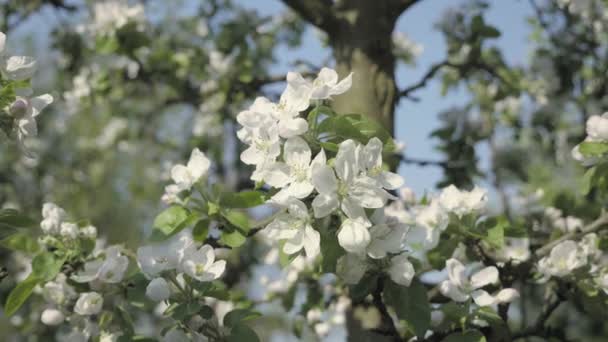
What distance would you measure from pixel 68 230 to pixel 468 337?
3.67 ft

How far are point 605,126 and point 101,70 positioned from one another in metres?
2.62

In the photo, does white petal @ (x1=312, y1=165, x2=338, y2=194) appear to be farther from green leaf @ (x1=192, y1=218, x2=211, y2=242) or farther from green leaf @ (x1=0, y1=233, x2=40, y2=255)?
green leaf @ (x1=0, y1=233, x2=40, y2=255)

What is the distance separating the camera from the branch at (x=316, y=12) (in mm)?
2584

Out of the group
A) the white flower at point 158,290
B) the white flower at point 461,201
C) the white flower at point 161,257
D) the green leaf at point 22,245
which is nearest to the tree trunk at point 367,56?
the white flower at point 461,201

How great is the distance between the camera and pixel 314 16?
102 inches

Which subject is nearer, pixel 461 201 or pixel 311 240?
pixel 311 240

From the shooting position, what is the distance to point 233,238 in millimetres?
1807

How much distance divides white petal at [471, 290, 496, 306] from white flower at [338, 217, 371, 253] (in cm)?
51

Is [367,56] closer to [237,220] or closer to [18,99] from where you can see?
[237,220]

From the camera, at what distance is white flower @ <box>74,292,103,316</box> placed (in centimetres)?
187

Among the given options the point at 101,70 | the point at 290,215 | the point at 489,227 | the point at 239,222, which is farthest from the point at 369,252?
the point at 101,70

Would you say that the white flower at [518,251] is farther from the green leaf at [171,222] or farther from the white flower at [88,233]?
the white flower at [88,233]

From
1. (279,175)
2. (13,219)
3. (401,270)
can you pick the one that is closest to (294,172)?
(279,175)

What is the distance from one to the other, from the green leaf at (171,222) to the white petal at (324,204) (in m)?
0.47
